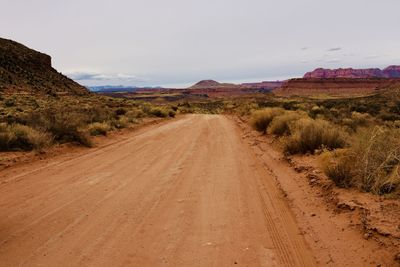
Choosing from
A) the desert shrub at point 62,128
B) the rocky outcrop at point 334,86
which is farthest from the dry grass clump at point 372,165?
the rocky outcrop at point 334,86

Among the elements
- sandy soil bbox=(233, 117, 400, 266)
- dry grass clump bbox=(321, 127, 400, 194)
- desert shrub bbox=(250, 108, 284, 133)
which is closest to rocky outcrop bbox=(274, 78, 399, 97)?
desert shrub bbox=(250, 108, 284, 133)

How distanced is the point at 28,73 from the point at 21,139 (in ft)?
181

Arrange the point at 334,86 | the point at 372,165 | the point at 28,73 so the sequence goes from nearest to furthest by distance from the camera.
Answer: the point at 372,165 < the point at 28,73 < the point at 334,86

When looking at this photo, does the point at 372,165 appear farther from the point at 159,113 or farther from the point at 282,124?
the point at 159,113

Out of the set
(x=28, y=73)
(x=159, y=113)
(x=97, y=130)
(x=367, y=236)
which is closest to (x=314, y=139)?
(x=367, y=236)

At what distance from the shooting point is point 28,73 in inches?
2483

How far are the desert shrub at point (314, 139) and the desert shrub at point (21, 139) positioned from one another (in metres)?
8.36

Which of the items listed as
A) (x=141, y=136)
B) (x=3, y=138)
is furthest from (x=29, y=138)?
(x=141, y=136)

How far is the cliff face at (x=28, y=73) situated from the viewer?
5474cm

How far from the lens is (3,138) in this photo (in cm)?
1281

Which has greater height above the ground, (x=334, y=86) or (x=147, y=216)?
(x=147, y=216)

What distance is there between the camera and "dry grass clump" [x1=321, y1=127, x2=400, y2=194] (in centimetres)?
691

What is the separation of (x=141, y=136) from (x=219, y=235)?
13.0 m

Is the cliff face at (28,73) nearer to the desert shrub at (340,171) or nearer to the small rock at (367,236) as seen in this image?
the desert shrub at (340,171)
